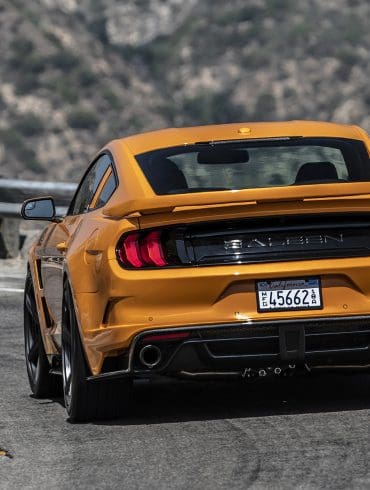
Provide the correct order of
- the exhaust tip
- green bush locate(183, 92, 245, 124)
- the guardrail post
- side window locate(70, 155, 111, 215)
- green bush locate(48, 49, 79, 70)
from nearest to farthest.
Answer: the exhaust tip → side window locate(70, 155, 111, 215) → the guardrail post → green bush locate(183, 92, 245, 124) → green bush locate(48, 49, 79, 70)

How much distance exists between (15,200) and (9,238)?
1.92 feet

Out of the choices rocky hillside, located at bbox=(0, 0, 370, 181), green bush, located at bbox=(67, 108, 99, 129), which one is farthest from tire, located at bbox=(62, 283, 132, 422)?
green bush, located at bbox=(67, 108, 99, 129)

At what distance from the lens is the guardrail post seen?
1812cm

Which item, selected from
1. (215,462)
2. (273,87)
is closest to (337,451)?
(215,462)

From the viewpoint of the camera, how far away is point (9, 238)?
18.2 meters

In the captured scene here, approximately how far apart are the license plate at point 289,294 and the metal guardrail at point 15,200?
413 inches

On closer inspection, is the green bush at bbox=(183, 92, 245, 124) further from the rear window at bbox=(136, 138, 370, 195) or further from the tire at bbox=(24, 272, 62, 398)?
the rear window at bbox=(136, 138, 370, 195)

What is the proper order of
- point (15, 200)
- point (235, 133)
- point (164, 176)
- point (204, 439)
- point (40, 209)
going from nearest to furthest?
point (204, 439) → point (164, 176) → point (235, 133) → point (40, 209) → point (15, 200)

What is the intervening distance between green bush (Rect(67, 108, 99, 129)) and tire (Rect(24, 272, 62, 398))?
6689cm

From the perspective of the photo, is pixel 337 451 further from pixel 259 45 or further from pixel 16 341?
pixel 259 45

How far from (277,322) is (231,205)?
59cm

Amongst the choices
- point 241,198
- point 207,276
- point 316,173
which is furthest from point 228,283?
point 316,173

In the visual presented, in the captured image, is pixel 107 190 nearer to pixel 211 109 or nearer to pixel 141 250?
pixel 141 250

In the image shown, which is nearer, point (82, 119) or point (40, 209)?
point (40, 209)
